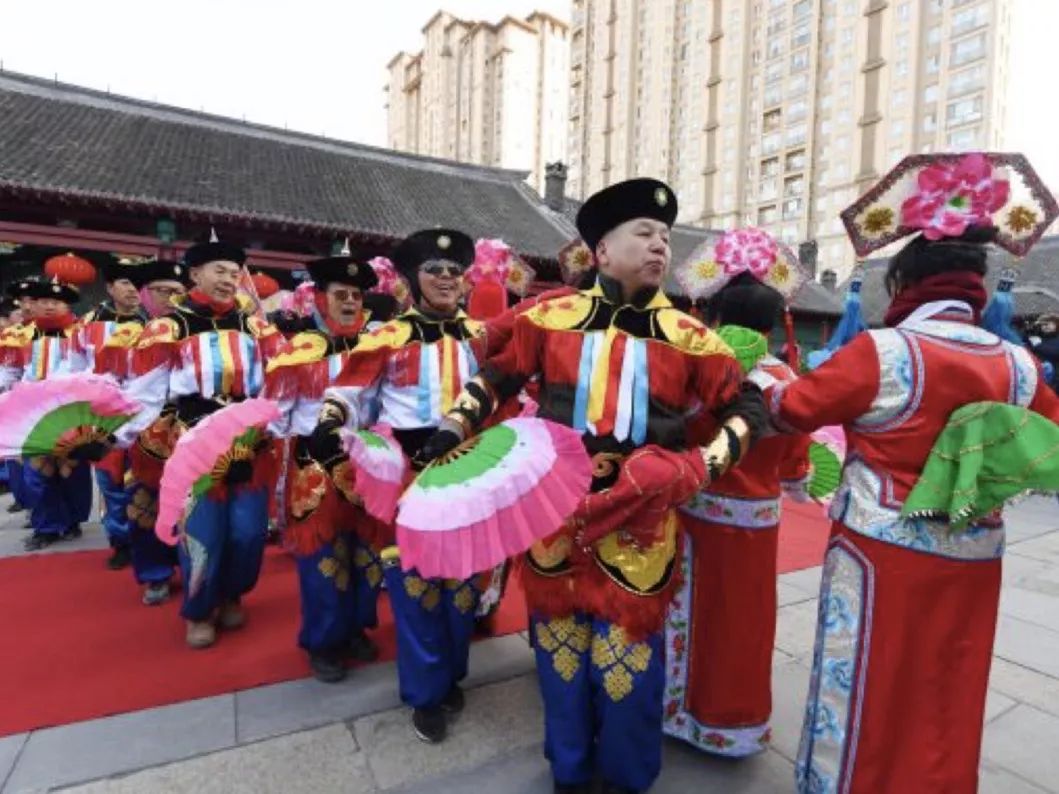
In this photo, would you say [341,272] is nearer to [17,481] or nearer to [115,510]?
[115,510]

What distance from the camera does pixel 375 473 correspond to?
89.4 inches

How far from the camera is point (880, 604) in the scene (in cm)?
179

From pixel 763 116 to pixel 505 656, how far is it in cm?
4980

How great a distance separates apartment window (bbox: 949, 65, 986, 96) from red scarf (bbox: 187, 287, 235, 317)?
44.7 meters

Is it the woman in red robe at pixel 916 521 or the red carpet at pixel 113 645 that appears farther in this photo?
the red carpet at pixel 113 645

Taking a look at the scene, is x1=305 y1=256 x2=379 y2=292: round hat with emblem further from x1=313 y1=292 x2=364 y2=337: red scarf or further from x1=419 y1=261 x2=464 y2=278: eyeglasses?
x1=419 y1=261 x2=464 y2=278: eyeglasses

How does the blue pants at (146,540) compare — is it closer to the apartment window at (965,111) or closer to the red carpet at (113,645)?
the red carpet at (113,645)

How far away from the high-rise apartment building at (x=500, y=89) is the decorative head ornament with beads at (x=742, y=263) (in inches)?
2632

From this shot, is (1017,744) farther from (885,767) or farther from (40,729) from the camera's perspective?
(40,729)

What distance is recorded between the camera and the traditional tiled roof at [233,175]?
1042 centimetres

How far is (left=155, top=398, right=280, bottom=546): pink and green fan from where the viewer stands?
2512mm

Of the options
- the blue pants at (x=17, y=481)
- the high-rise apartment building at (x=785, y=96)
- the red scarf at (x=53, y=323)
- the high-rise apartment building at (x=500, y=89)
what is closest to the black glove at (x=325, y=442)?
the red scarf at (x=53, y=323)

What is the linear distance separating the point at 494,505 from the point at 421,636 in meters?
1.21

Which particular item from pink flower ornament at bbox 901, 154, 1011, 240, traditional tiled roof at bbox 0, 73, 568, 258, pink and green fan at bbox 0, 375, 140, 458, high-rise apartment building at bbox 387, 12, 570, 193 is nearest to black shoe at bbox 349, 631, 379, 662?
pink and green fan at bbox 0, 375, 140, 458
